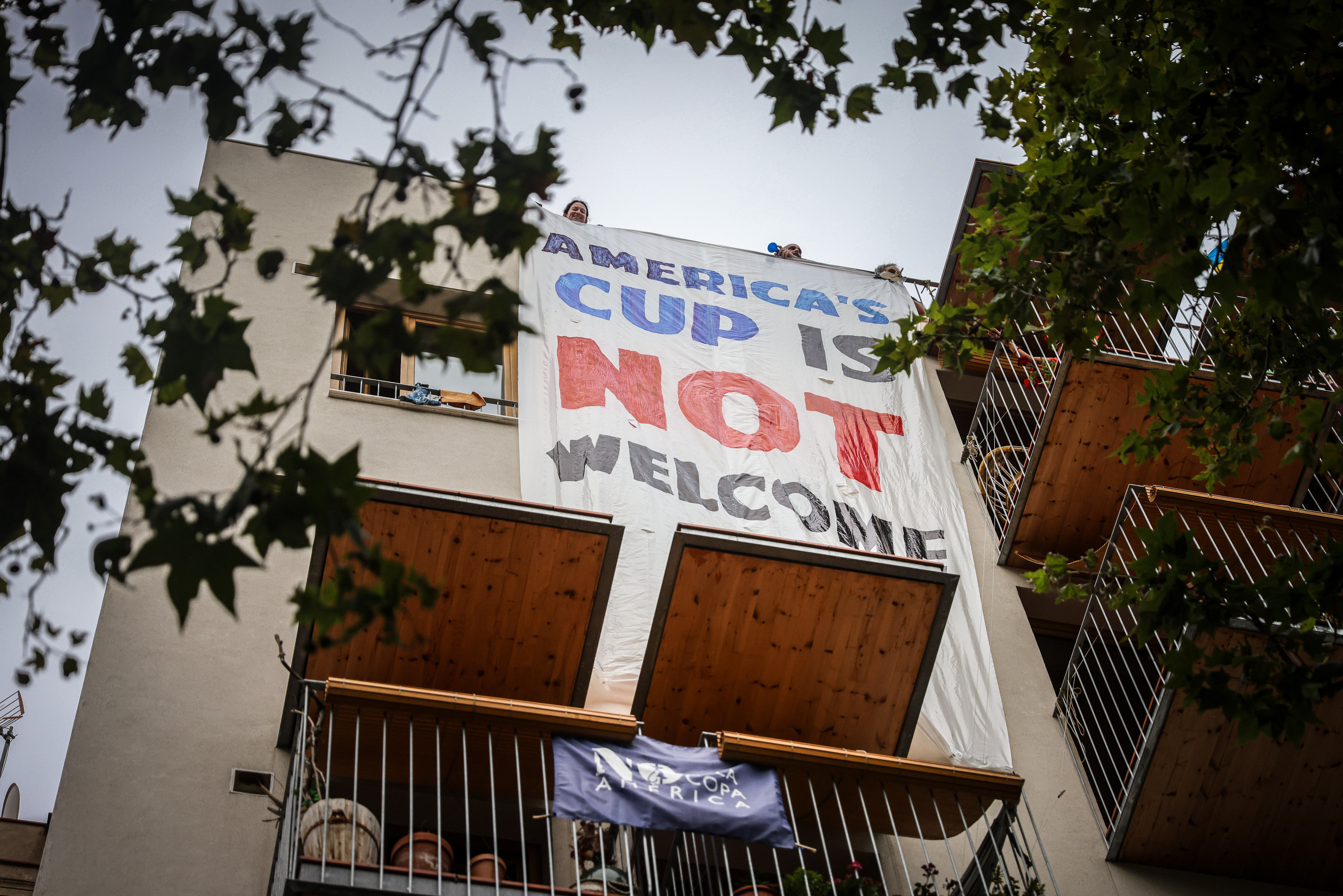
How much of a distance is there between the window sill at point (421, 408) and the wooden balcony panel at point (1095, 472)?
4.96m

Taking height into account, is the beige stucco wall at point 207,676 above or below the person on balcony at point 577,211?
below

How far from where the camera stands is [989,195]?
6.76 metres

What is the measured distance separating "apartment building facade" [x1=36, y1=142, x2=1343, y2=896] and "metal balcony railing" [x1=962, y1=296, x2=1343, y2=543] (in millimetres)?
1965

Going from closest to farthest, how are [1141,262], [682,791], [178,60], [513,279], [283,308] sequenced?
1. [178,60]
2. [1141,262]
3. [682,791]
4. [283,308]
5. [513,279]

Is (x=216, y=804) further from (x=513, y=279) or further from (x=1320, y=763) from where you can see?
(x=1320, y=763)

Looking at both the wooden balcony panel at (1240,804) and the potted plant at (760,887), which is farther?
the wooden balcony panel at (1240,804)

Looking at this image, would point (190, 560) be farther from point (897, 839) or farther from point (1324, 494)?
point (1324, 494)

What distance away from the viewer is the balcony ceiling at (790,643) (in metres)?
7.39

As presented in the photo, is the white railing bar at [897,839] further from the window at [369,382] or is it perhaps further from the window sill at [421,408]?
the window at [369,382]

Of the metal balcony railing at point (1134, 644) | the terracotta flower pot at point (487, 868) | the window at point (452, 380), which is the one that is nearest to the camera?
the terracotta flower pot at point (487, 868)

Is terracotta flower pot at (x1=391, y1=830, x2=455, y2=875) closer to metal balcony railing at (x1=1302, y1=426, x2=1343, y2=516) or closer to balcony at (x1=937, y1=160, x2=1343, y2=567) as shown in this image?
balcony at (x1=937, y1=160, x2=1343, y2=567)

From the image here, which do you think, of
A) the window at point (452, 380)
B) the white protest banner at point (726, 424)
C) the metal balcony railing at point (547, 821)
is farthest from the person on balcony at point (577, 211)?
the metal balcony railing at point (547, 821)

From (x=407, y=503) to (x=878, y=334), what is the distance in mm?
7049

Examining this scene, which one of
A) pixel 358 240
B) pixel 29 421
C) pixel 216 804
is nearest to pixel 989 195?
pixel 358 240
